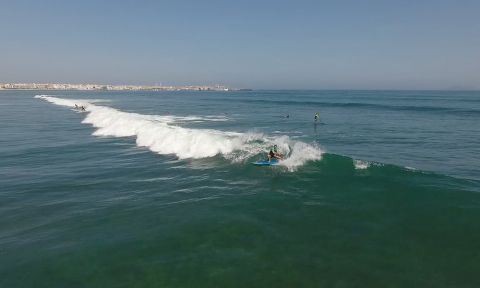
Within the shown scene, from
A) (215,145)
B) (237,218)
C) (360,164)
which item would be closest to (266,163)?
(360,164)

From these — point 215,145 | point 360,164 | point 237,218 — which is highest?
point 215,145

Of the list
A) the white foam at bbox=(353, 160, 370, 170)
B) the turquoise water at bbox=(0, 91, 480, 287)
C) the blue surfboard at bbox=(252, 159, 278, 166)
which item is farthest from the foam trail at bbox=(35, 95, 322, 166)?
the white foam at bbox=(353, 160, 370, 170)

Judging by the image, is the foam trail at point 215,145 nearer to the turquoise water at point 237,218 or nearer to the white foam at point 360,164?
the turquoise water at point 237,218

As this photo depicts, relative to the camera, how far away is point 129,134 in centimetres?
4416

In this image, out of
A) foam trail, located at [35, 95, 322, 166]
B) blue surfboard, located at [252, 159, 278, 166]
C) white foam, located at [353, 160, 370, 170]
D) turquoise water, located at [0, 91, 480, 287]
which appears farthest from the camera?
foam trail, located at [35, 95, 322, 166]

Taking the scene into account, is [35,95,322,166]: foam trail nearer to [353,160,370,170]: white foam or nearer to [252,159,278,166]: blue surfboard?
[252,159,278,166]: blue surfboard

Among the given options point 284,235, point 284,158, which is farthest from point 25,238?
point 284,158

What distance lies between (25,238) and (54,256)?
2.61 meters

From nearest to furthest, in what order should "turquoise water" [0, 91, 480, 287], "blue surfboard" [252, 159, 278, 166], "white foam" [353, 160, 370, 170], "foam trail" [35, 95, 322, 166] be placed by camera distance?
"turquoise water" [0, 91, 480, 287] < "white foam" [353, 160, 370, 170] < "blue surfboard" [252, 159, 278, 166] < "foam trail" [35, 95, 322, 166]

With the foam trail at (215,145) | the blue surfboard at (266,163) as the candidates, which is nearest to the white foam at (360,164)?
the foam trail at (215,145)

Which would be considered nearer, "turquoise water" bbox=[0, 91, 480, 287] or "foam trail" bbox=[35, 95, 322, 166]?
"turquoise water" bbox=[0, 91, 480, 287]

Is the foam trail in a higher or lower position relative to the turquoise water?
higher

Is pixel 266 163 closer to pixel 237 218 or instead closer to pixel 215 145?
pixel 215 145

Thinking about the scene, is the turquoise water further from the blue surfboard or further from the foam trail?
the blue surfboard
